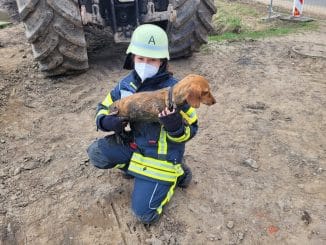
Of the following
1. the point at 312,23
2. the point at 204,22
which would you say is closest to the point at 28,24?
the point at 204,22

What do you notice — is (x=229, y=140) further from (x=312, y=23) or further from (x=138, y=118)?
(x=312, y=23)

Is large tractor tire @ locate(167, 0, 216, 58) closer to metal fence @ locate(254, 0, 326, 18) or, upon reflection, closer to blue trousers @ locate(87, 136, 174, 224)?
blue trousers @ locate(87, 136, 174, 224)

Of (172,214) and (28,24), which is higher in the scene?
(28,24)

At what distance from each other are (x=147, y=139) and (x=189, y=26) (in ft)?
8.48

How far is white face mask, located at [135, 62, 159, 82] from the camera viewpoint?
2.48 m

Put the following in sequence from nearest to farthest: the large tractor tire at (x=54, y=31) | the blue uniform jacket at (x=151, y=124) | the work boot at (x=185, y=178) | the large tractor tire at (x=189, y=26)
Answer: the blue uniform jacket at (x=151, y=124) < the work boot at (x=185, y=178) < the large tractor tire at (x=54, y=31) < the large tractor tire at (x=189, y=26)

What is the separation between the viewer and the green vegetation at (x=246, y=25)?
21.8 feet

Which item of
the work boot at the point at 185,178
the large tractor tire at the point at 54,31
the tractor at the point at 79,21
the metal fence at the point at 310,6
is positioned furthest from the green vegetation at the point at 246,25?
the work boot at the point at 185,178

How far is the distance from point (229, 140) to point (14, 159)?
1.72m

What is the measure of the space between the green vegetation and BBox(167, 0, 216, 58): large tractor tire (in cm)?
125

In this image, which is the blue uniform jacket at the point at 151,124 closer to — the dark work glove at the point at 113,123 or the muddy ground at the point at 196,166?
the dark work glove at the point at 113,123

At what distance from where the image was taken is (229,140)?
340 cm

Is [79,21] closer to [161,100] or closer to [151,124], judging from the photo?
[151,124]

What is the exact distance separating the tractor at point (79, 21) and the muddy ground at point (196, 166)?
30 cm
